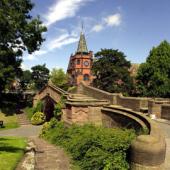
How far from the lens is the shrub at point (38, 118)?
36.2 m

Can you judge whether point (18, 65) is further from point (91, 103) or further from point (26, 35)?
point (91, 103)

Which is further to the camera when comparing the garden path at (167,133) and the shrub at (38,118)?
the shrub at (38,118)

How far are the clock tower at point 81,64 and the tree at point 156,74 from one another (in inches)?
1744

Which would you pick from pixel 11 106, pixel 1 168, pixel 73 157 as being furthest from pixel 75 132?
pixel 11 106

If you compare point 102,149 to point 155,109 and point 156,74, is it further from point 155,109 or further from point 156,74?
point 156,74

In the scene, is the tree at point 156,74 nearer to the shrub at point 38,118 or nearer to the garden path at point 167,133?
the shrub at point 38,118

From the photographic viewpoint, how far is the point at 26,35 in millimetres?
40000

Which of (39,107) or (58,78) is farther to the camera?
(58,78)

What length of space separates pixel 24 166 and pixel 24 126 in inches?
874

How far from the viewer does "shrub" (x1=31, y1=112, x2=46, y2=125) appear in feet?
119

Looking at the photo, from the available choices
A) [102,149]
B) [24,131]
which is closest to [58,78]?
[24,131]

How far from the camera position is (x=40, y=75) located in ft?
283

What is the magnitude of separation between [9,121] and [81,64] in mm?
59458

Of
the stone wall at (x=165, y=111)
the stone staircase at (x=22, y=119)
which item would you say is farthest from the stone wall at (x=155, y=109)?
the stone staircase at (x=22, y=119)
